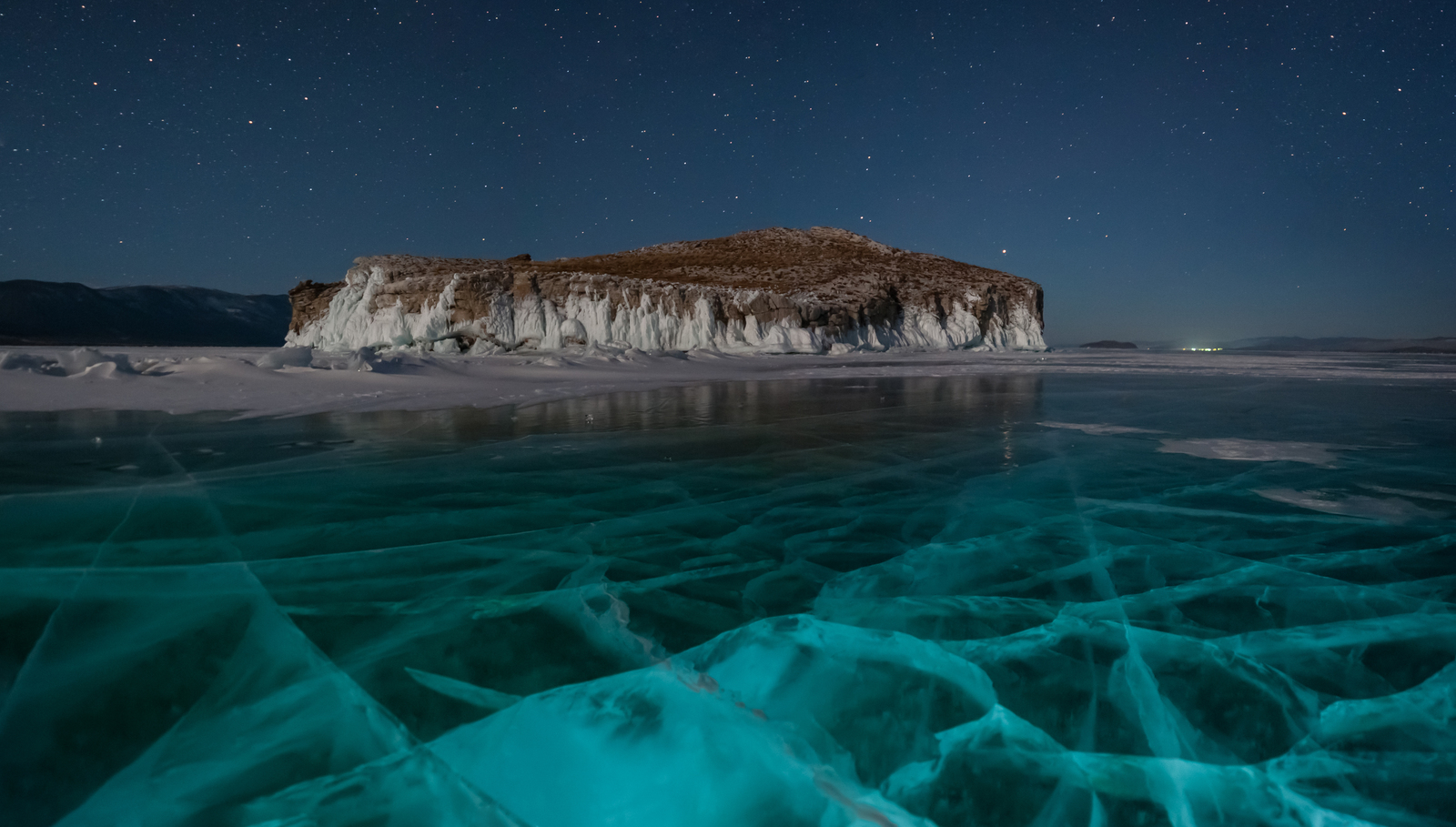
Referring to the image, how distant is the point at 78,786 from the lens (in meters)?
1.30

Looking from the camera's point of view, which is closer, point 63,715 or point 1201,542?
point 63,715

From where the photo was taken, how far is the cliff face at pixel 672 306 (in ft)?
73.6

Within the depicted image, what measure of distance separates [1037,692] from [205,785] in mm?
1985

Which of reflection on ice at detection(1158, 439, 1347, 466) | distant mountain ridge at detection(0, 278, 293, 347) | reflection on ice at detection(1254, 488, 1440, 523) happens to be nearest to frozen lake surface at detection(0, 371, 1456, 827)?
reflection on ice at detection(1254, 488, 1440, 523)

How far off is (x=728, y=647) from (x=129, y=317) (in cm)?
15676

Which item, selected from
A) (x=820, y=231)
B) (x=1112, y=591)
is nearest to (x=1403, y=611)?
(x=1112, y=591)

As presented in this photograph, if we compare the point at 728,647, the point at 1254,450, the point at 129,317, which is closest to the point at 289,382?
the point at 728,647

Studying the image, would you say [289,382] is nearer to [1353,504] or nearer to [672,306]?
[1353,504]

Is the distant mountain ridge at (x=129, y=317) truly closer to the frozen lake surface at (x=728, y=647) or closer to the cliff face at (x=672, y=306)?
the cliff face at (x=672, y=306)

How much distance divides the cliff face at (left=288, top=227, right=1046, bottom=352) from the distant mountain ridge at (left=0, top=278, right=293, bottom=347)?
95.5 metres

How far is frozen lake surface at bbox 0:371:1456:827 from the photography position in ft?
4.36

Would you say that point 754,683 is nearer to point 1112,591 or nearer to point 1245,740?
point 1245,740

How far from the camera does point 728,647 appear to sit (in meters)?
1.83

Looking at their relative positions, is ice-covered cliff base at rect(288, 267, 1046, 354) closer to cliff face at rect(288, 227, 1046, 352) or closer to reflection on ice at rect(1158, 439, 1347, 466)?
cliff face at rect(288, 227, 1046, 352)
